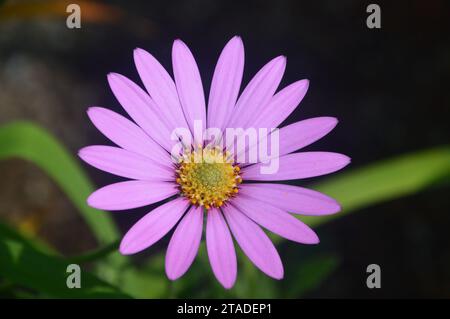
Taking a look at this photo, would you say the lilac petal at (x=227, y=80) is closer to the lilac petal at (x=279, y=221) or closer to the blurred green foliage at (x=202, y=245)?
the lilac petal at (x=279, y=221)

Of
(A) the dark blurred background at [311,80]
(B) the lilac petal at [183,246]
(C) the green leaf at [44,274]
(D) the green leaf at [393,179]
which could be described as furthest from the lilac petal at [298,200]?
(A) the dark blurred background at [311,80]

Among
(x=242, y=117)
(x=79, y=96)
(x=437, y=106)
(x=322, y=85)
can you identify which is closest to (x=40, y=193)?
(x=79, y=96)

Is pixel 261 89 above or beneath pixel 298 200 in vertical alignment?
above

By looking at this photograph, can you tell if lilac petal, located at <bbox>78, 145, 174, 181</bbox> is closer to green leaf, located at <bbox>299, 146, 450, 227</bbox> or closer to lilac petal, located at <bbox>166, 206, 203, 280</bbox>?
lilac petal, located at <bbox>166, 206, 203, 280</bbox>

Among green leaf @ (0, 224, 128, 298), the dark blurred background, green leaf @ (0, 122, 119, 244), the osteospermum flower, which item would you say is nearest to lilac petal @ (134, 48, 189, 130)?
the osteospermum flower

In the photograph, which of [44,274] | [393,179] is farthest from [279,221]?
[393,179]

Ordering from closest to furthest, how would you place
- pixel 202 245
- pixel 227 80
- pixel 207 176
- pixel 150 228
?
pixel 150 228 → pixel 227 80 → pixel 207 176 → pixel 202 245

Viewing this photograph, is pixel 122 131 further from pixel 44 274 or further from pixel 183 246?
pixel 44 274
